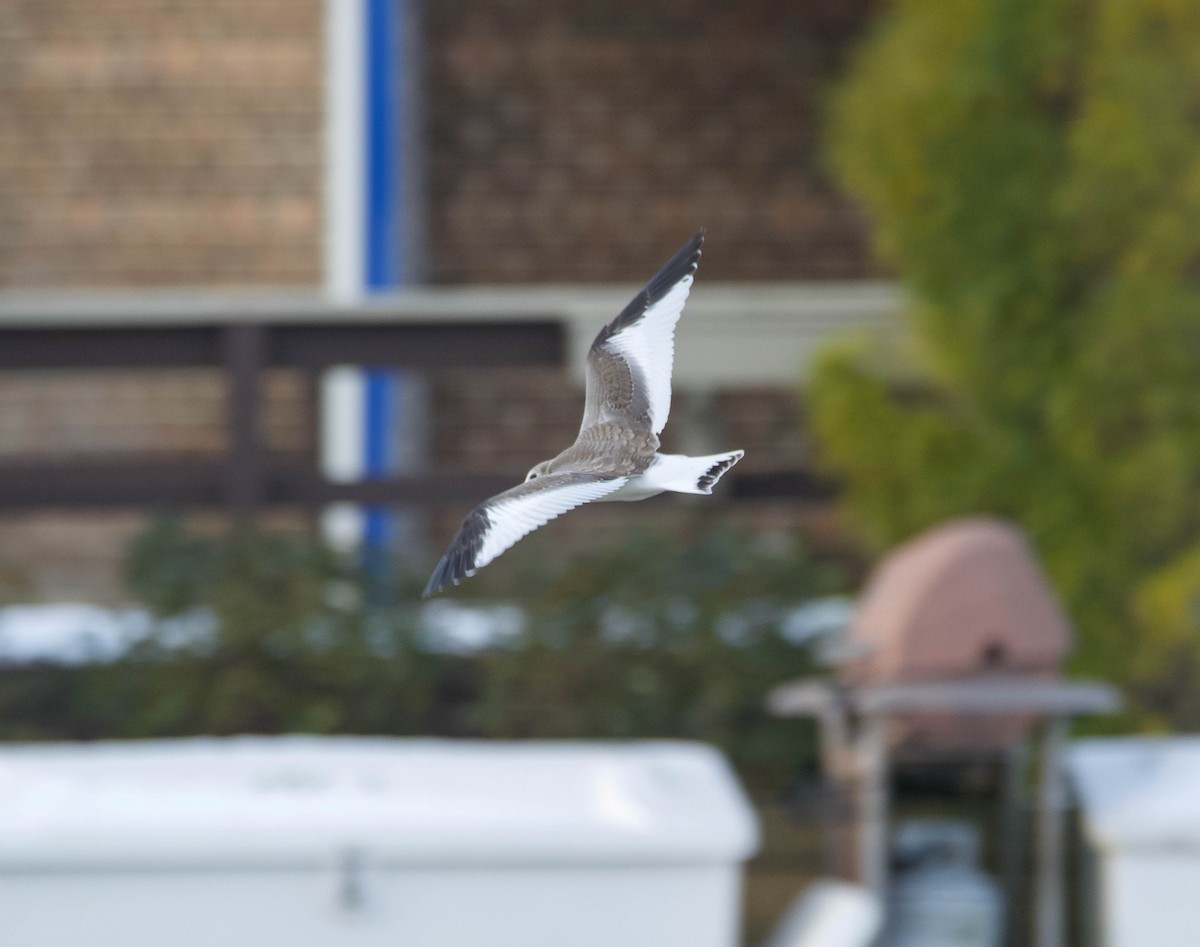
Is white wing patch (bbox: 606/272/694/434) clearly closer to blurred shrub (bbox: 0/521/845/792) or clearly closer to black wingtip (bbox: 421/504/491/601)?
black wingtip (bbox: 421/504/491/601)

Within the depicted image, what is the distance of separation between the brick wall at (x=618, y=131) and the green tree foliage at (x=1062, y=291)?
2.84m

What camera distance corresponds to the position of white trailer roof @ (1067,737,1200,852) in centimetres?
348

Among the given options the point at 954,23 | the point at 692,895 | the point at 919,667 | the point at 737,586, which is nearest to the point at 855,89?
the point at 954,23

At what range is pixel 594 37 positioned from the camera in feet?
24.8

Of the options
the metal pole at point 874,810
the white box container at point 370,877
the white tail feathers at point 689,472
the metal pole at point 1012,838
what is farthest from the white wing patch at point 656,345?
the metal pole at point 1012,838

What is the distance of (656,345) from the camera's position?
1.19m

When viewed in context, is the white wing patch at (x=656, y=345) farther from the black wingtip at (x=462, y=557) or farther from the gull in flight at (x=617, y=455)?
the black wingtip at (x=462, y=557)

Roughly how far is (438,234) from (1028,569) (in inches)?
168

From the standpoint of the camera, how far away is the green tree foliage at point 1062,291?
14.8 feet

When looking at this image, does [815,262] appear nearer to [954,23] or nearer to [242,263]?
[242,263]

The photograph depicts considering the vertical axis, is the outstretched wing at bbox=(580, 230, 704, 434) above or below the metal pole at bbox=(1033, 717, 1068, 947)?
above

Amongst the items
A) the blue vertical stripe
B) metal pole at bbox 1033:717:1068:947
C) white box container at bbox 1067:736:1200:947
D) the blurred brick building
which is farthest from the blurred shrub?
the blurred brick building

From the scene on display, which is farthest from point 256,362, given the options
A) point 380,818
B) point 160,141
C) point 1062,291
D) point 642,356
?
point 642,356

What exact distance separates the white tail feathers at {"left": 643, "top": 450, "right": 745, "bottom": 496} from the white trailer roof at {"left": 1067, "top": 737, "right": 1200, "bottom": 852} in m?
2.83
